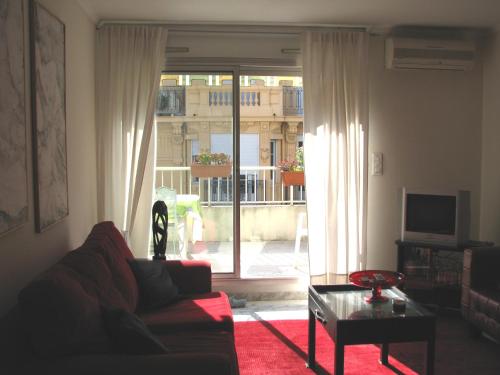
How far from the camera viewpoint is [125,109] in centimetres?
412

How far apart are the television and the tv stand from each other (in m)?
0.06

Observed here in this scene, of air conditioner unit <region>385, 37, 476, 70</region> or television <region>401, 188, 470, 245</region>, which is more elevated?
air conditioner unit <region>385, 37, 476, 70</region>

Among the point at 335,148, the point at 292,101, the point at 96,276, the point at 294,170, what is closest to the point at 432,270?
the point at 335,148

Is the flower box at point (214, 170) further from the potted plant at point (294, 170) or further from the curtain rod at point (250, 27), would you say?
the curtain rod at point (250, 27)

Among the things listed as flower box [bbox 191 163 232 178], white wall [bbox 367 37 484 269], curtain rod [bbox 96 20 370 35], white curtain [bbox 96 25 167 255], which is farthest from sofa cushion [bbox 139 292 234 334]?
curtain rod [bbox 96 20 370 35]

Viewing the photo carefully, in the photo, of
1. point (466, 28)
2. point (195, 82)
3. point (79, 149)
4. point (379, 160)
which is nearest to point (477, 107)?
point (466, 28)

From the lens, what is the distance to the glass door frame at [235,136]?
438 cm

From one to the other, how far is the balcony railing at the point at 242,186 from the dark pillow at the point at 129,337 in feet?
8.45

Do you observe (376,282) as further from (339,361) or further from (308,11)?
(308,11)

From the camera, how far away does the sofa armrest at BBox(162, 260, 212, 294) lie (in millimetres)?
3334

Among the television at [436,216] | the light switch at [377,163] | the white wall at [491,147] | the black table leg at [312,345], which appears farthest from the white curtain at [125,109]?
the white wall at [491,147]

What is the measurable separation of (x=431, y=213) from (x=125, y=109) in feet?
9.01

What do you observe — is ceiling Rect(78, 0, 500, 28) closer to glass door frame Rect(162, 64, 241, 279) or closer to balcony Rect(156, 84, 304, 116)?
glass door frame Rect(162, 64, 241, 279)

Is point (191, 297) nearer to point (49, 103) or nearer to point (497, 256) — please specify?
point (49, 103)
